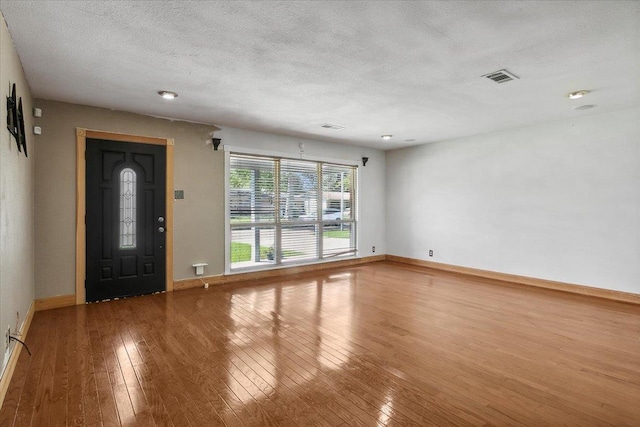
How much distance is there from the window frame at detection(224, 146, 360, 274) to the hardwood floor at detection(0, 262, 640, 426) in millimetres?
1399

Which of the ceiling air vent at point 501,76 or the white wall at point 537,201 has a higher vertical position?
the ceiling air vent at point 501,76

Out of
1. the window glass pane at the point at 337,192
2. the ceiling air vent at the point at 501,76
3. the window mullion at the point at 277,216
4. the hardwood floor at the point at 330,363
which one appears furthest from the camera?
the window glass pane at the point at 337,192

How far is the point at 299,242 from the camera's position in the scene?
638 cm

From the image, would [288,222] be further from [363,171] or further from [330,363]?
[330,363]

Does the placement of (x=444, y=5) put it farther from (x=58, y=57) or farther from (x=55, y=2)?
(x=58, y=57)

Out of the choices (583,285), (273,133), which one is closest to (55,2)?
(273,133)

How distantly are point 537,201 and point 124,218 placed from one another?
626 cm

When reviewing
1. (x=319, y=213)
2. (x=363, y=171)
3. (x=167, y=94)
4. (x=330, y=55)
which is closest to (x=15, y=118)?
(x=167, y=94)

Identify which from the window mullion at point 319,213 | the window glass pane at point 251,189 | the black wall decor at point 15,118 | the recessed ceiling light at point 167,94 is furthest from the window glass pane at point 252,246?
the black wall decor at point 15,118

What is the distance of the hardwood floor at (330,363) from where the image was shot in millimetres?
1982

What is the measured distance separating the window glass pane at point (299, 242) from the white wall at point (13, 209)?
142 inches

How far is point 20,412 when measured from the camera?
197 cm

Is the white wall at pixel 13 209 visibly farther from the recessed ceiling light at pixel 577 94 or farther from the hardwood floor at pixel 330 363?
the recessed ceiling light at pixel 577 94

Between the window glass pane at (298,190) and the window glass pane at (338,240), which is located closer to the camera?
the window glass pane at (298,190)
